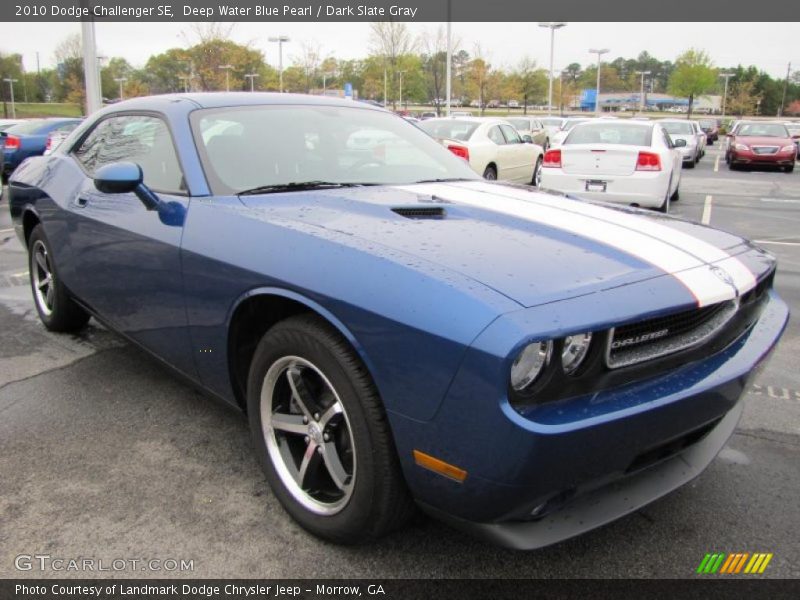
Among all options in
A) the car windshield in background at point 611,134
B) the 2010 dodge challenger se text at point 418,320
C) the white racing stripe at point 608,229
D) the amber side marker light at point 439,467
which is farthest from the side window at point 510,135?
the amber side marker light at point 439,467

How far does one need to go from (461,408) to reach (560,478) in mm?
307

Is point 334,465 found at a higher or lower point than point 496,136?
lower

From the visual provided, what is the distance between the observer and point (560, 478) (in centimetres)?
167

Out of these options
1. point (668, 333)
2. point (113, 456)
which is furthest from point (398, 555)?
point (113, 456)

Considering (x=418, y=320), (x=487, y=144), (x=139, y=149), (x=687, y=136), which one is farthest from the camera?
(x=687, y=136)

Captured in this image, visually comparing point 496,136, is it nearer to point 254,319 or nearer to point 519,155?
point 519,155

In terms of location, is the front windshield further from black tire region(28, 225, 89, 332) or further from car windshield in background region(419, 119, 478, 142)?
car windshield in background region(419, 119, 478, 142)

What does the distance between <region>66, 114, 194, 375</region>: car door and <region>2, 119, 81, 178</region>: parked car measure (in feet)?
43.5

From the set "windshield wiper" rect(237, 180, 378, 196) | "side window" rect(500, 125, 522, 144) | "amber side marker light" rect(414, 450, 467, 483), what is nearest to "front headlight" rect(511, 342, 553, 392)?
"amber side marker light" rect(414, 450, 467, 483)

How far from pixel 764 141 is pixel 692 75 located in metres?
48.0

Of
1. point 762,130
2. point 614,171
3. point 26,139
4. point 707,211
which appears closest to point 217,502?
point 614,171

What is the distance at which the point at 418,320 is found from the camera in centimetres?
172

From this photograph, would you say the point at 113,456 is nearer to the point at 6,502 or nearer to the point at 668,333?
the point at 6,502

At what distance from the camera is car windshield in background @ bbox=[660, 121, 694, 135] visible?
2245 centimetres
